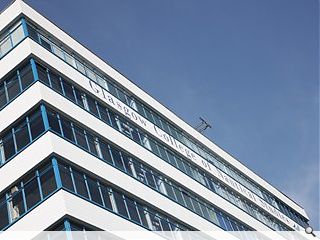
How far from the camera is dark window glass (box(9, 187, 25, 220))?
26172 millimetres

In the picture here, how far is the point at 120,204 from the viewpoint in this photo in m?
29.6

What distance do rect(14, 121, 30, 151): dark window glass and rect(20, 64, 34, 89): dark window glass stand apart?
2274 mm

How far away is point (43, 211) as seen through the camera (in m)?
24.9

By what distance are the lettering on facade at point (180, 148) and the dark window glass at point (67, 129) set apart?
5239mm

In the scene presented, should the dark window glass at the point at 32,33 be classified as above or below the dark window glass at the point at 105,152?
above

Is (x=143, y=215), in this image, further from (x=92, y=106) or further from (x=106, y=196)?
(x=92, y=106)

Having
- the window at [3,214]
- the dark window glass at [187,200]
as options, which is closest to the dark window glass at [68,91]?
the window at [3,214]

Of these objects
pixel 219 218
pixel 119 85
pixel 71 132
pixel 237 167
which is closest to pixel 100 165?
pixel 71 132

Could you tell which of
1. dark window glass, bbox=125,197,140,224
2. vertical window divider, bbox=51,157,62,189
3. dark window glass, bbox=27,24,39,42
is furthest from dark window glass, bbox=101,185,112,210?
dark window glass, bbox=27,24,39,42

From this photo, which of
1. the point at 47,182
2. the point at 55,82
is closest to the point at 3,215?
the point at 47,182

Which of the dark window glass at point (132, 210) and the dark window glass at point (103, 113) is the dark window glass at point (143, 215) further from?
the dark window glass at point (103, 113)

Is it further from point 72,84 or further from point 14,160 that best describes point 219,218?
point 14,160

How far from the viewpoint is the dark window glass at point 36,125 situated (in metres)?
27.9

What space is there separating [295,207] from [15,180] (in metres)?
38.0
